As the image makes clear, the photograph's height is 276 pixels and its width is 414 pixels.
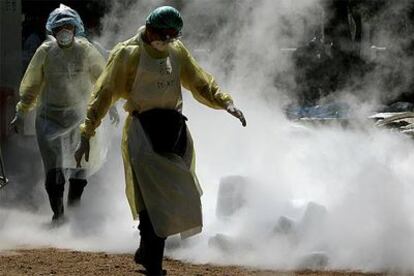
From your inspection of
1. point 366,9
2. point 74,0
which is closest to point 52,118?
point 366,9

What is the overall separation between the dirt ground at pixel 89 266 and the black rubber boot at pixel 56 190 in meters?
1.15

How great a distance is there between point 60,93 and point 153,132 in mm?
2553

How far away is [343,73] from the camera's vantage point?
1087 cm

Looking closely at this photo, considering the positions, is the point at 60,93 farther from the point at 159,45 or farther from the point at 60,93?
the point at 159,45

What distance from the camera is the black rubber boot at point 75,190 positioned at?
7809 millimetres

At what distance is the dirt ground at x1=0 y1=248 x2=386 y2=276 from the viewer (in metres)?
5.64

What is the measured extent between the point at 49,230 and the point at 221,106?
8.65ft

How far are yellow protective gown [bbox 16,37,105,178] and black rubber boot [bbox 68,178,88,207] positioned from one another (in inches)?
2.3

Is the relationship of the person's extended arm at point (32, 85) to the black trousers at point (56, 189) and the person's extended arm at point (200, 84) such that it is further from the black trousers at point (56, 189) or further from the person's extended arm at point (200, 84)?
the person's extended arm at point (200, 84)

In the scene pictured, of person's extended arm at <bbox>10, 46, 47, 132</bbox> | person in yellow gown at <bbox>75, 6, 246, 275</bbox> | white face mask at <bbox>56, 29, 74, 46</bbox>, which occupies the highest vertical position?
white face mask at <bbox>56, 29, 74, 46</bbox>

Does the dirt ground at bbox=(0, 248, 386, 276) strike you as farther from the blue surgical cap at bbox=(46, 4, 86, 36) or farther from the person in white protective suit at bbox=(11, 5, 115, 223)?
the blue surgical cap at bbox=(46, 4, 86, 36)

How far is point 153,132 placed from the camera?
5168mm

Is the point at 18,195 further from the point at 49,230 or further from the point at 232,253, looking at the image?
the point at 232,253

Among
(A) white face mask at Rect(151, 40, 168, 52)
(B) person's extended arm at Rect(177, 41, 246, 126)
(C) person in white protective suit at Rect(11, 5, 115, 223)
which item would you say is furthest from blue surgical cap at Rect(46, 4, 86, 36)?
(A) white face mask at Rect(151, 40, 168, 52)
